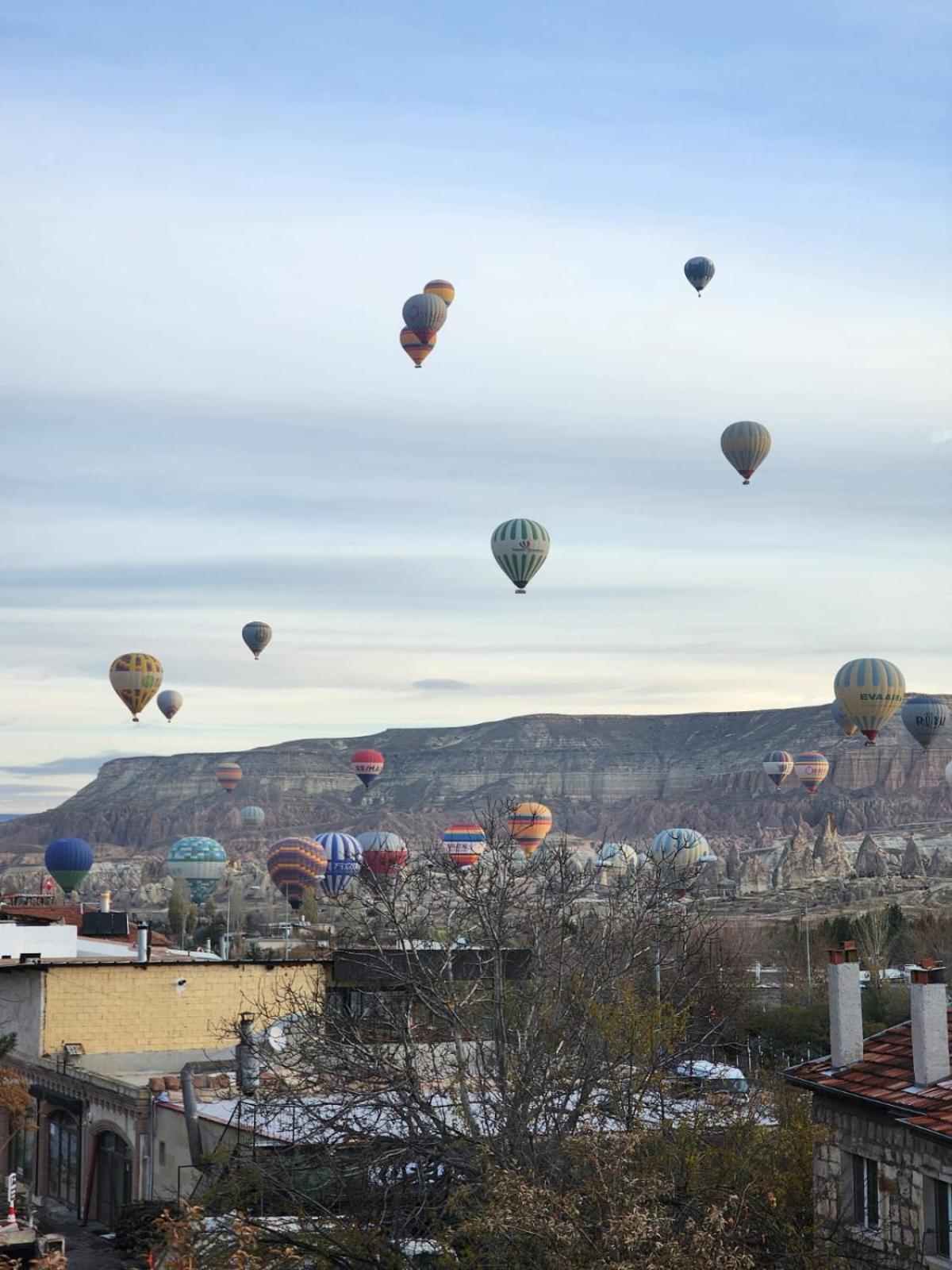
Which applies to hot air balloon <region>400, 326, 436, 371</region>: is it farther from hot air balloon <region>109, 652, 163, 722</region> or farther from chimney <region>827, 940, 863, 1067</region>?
chimney <region>827, 940, 863, 1067</region>

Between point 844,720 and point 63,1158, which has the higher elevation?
point 844,720

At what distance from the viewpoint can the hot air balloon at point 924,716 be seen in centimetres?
12144

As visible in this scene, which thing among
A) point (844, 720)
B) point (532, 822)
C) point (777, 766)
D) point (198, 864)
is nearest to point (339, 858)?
point (198, 864)

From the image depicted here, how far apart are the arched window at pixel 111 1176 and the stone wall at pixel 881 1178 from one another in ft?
53.4

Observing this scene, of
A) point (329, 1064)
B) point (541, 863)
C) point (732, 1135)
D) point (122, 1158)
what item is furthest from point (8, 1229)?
point (732, 1135)

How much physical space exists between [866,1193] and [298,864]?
106290 millimetres

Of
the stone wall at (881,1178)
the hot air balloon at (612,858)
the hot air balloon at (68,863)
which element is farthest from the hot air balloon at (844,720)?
the stone wall at (881,1178)

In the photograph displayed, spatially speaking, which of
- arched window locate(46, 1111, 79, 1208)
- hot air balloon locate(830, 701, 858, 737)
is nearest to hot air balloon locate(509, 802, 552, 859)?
hot air balloon locate(830, 701, 858, 737)

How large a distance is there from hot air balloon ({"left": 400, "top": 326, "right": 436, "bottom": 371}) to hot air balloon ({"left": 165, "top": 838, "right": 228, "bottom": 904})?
48419 millimetres

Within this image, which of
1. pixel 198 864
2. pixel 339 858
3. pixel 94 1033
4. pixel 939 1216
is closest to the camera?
pixel 939 1216

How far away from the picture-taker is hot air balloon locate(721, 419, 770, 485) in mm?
87625

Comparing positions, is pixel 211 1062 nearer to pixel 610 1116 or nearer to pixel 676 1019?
pixel 676 1019

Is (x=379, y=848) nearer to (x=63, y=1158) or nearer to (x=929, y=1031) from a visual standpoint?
(x=63, y=1158)

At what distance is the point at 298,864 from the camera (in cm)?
12638
